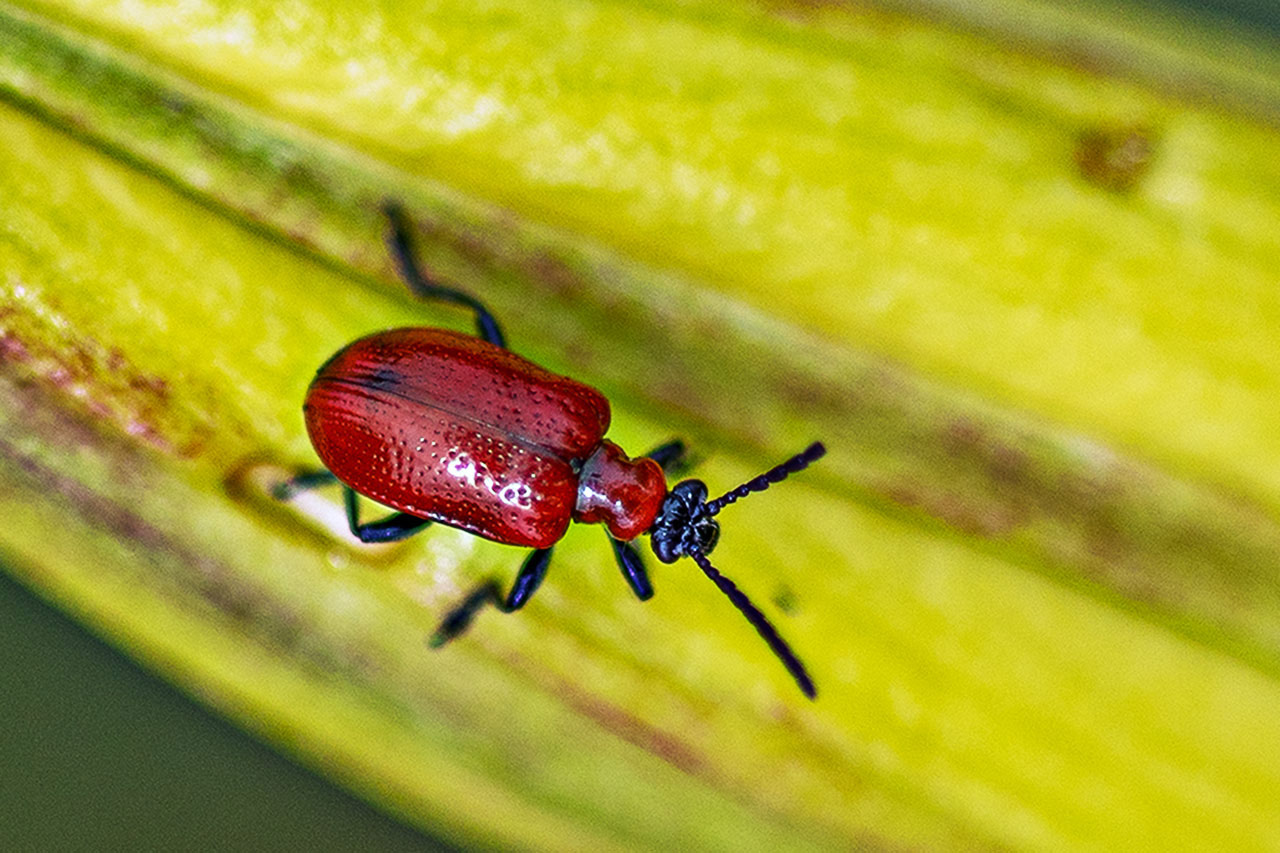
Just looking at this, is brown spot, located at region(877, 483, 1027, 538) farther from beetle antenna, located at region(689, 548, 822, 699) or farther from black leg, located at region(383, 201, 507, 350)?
black leg, located at region(383, 201, 507, 350)

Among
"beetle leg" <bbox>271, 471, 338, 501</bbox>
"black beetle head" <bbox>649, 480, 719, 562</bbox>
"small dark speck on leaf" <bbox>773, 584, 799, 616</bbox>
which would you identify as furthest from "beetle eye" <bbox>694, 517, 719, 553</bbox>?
"beetle leg" <bbox>271, 471, 338, 501</bbox>

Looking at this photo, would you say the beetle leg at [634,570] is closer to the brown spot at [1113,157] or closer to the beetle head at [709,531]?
the beetle head at [709,531]

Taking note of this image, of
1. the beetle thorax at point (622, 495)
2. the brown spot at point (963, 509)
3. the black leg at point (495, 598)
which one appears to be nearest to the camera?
the brown spot at point (963, 509)

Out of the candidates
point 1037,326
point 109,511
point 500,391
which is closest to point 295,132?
point 500,391

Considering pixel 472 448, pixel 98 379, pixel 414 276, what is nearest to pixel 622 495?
pixel 472 448

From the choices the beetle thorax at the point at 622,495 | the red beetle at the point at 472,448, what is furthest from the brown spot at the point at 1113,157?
the beetle thorax at the point at 622,495
